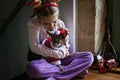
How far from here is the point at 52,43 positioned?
5.20 ft

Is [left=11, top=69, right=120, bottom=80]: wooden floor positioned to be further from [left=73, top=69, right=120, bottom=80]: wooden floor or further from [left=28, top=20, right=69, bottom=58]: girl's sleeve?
[left=28, top=20, right=69, bottom=58]: girl's sleeve

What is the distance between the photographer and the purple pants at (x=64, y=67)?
155cm

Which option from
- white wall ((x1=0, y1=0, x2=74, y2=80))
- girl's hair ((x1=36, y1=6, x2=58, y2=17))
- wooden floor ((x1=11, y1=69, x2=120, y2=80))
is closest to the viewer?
girl's hair ((x1=36, y1=6, x2=58, y2=17))

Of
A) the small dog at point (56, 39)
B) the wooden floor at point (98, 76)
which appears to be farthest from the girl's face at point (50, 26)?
the wooden floor at point (98, 76)

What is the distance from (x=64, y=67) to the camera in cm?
170

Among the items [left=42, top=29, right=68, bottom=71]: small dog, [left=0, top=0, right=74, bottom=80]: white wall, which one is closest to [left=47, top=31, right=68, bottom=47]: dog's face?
[left=42, top=29, right=68, bottom=71]: small dog

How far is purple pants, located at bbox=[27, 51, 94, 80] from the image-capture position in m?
1.55

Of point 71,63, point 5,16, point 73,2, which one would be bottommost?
point 71,63

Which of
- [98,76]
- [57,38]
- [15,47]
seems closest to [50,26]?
[57,38]

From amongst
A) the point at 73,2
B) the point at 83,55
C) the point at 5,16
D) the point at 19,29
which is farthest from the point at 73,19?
the point at 5,16

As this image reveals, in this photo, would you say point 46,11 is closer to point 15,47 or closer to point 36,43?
point 36,43

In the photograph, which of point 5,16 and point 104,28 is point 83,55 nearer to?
point 104,28

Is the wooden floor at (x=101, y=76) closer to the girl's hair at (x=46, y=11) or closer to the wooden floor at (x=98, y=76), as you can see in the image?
the wooden floor at (x=98, y=76)

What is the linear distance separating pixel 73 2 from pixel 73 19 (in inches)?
6.0
